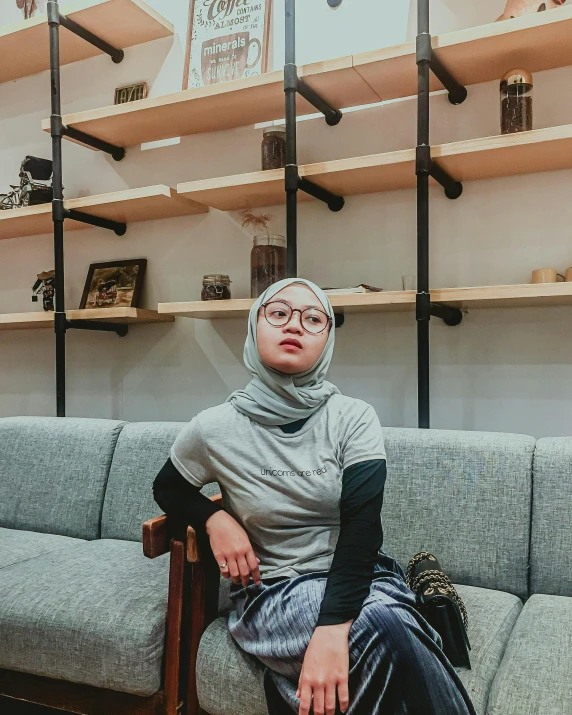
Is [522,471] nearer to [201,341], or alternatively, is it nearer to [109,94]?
[201,341]

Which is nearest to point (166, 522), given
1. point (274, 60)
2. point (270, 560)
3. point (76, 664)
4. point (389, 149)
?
point (270, 560)

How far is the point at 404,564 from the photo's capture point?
1654 millimetres

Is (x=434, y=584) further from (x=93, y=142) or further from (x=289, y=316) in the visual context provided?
(x=93, y=142)

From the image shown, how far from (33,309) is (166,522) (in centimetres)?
184

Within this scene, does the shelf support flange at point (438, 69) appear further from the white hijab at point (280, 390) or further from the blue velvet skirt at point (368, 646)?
the blue velvet skirt at point (368, 646)

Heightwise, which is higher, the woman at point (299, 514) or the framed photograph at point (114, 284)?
the framed photograph at point (114, 284)

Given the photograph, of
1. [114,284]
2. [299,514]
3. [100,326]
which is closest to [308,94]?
[114,284]

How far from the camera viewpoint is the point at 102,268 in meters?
2.72

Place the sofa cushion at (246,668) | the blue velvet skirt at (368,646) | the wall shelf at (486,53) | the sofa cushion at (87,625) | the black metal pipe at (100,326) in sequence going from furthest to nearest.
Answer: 1. the black metal pipe at (100,326)
2. the wall shelf at (486,53)
3. the sofa cushion at (87,625)
4. the sofa cushion at (246,668)
5. the blue velvet skirt at (368,646)

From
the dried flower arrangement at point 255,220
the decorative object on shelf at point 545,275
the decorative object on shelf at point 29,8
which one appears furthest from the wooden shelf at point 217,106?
the decorative object on shelf at point 545,275

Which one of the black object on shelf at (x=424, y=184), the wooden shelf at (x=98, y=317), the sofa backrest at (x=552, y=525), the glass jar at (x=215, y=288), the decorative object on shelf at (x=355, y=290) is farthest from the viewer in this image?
the wooden shelf at (x=98, y=317)

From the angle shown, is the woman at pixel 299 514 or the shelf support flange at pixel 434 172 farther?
the shelf support flange at pixel 434 172

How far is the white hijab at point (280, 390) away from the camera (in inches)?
51.3

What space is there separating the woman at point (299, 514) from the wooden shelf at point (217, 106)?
1.05m
